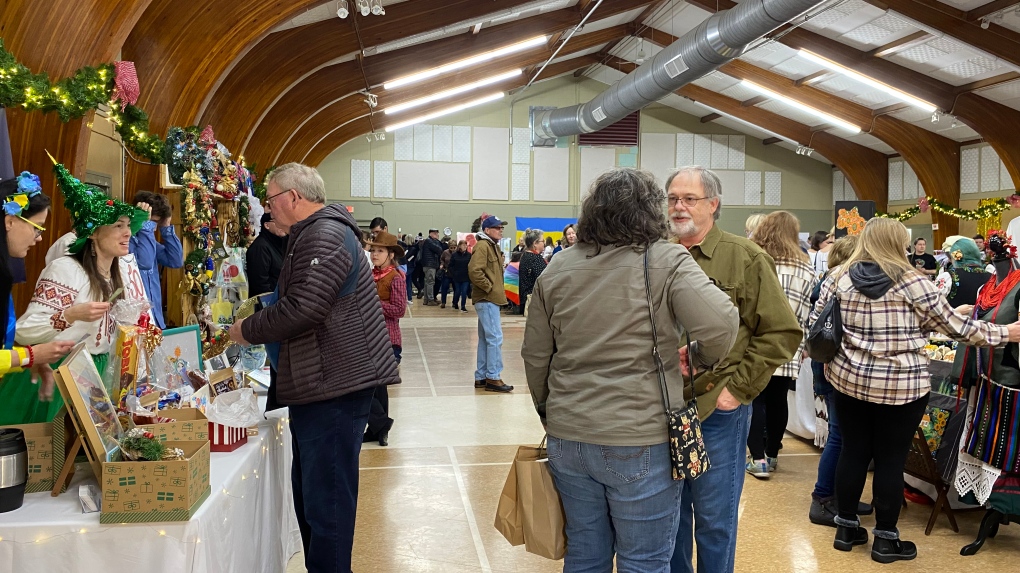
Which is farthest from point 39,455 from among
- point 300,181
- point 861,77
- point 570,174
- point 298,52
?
point 570,174

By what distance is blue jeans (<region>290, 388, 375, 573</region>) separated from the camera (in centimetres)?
259

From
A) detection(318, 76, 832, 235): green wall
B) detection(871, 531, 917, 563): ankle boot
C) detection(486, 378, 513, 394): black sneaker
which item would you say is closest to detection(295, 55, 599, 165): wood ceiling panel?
detection(318, 76, 832, 235): green wall

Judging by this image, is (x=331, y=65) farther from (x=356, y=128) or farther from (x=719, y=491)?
(x=719, y=491)

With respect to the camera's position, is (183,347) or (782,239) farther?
(782,239)

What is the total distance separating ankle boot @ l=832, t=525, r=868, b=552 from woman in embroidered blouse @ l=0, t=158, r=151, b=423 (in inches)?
118

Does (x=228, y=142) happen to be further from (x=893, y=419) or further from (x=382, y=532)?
(x=893, y=419)

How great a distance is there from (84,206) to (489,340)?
15.5 feet

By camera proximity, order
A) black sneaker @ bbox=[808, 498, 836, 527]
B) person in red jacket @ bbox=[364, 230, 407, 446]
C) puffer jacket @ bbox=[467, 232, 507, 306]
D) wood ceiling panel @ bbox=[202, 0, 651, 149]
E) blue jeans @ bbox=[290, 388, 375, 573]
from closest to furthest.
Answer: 1. blue jeans @ bbox=[290, 388, 375, 573]
2. black sneaker @ bbox=[808, 498, 836, 527]
3. person in red jacket @ bbox=[364, 230, 407, 446]
4. puffer jacket @ bbox=[467, 232, 507, 306]
5. wood ceiling panel @ bbox=[202, 0, 651, 149]

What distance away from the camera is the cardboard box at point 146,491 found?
1903 millimetres

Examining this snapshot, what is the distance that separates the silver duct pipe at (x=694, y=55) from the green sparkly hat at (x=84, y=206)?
7.59 meters

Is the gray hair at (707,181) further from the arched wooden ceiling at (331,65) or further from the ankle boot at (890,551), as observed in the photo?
the arched wooden ceiling at (331,65)

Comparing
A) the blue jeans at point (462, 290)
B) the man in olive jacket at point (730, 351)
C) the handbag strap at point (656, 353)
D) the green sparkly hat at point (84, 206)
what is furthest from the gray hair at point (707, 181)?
the blue jeans at point (462, 290)

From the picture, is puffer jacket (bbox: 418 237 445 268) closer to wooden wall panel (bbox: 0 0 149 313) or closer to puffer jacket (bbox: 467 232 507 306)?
puffer jacket (bbox: 467 232 507 306)

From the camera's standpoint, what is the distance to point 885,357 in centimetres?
A: 321
